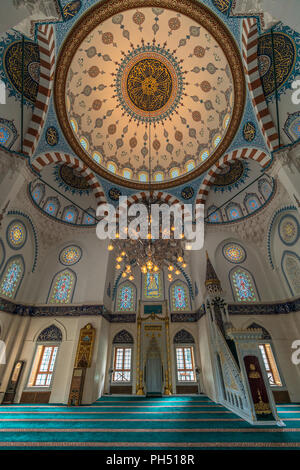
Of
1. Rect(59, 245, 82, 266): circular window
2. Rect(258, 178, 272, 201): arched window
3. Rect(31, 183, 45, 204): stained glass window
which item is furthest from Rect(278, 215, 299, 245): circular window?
Rect(31, 183, 45, 204): stained glass window

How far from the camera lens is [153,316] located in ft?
29.9

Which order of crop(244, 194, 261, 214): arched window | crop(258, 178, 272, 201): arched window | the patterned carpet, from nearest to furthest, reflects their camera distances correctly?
the patterned carpet < crop(258, 178, 272, 201): arched window < crop(244, 194, 261, 214): arched window

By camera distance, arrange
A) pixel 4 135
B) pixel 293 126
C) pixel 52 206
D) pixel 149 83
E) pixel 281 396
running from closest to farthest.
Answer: pixel 4 135 → pixel 293 126 → pixel 281 396 → pixel 149 83 → pixel 52 206

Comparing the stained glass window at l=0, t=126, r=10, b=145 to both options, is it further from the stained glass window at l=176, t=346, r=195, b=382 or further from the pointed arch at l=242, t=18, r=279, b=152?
the stained glass window at l=176, t=346, r=195, b=382

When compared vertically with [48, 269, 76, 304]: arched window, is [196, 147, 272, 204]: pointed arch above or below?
above

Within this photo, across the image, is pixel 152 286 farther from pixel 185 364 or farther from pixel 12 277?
pixel 12 277

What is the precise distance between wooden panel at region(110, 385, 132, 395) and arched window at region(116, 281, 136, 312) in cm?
292

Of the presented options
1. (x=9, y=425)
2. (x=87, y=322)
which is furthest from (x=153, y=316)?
(x=9, y=425)

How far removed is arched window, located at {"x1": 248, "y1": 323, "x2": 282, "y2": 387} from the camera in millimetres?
7098

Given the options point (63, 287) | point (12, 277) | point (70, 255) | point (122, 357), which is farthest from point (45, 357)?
point (70, 255)

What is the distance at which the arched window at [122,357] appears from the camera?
825cm

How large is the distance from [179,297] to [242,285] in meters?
2.92

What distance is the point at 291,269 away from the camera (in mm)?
7754

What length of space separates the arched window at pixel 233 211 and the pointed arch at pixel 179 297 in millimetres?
4010
